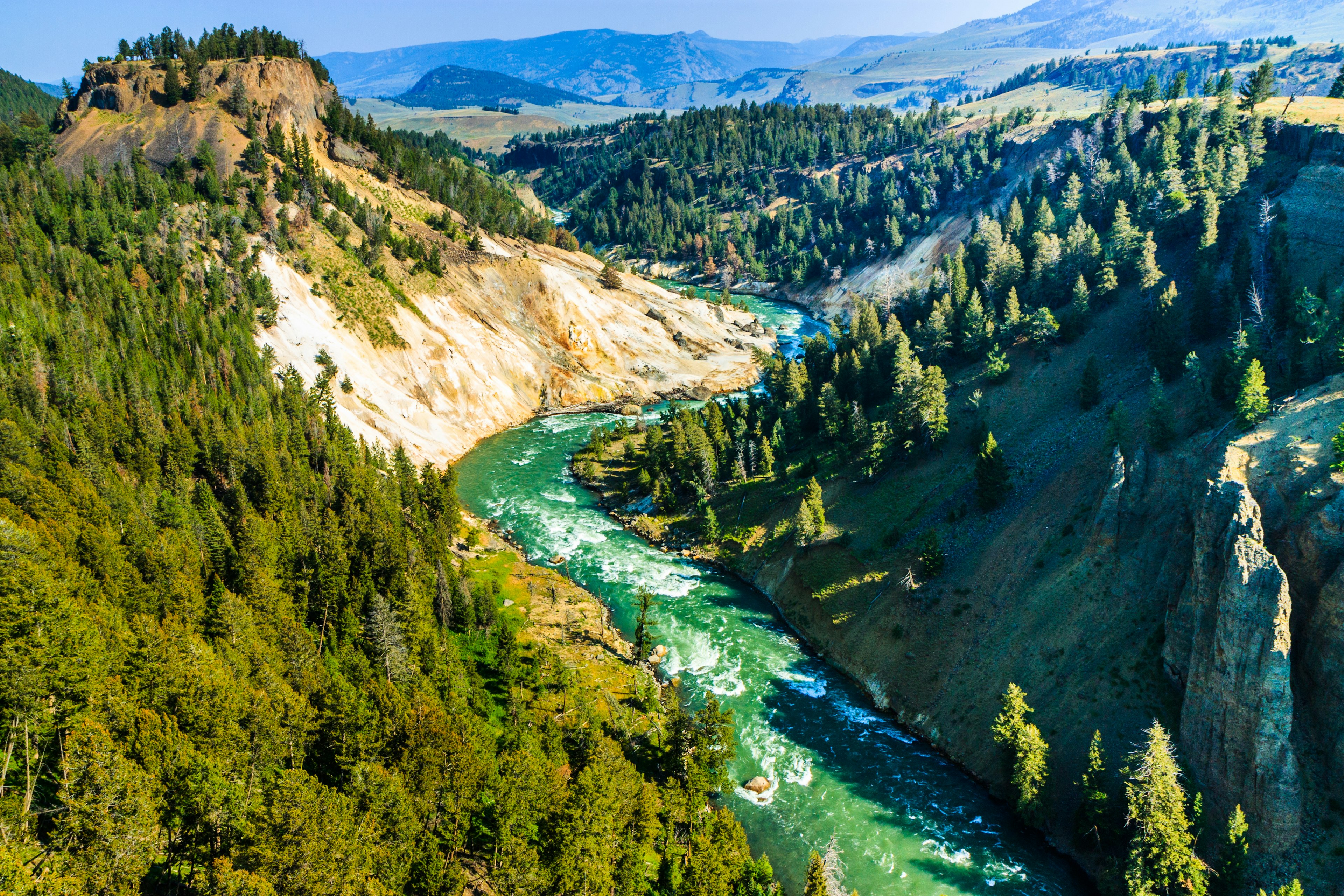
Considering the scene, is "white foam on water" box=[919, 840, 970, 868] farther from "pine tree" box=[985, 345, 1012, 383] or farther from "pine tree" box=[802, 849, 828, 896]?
"pine tree" box=[985, 345, 1012, 383]

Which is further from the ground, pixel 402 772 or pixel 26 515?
Answer: pixel 26 515

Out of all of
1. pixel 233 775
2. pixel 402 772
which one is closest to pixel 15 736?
pixel 233 775

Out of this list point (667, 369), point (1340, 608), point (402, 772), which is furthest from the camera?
point (667, 369)

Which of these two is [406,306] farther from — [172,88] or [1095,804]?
[1095,804]

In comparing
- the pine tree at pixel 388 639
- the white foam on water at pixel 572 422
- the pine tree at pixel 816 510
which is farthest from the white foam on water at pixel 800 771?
the white foam on water at pixel 572 422

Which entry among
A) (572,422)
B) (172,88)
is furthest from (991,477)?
(172,88)

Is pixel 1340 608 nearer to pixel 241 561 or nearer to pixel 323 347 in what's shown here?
pixel 241 561
